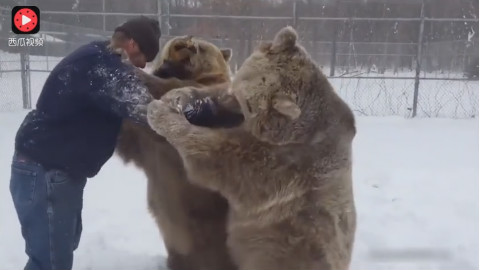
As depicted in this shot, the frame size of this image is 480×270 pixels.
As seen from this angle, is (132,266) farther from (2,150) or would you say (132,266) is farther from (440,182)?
(2,150)

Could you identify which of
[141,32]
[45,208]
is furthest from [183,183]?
[141,32]

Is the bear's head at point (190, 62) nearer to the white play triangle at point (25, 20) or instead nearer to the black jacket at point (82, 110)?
the black jacket at point (82, 110)

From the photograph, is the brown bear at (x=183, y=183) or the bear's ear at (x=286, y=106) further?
the brown bear at (x=183, y=183)

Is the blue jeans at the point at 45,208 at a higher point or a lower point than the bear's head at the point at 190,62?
lower

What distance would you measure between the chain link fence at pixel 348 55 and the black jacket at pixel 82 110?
622 centimetres

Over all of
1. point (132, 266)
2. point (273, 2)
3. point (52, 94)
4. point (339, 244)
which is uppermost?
point (273, 2)

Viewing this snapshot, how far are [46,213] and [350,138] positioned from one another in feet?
5.15

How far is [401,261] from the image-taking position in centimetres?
396

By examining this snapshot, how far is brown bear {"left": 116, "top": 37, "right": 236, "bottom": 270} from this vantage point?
283 centimetres

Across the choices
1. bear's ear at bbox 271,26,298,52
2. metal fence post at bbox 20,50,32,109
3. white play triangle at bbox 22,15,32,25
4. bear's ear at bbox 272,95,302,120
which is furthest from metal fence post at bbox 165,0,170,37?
bear's ear at bbox 272,95,302,120

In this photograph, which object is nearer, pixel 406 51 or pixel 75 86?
pixel 75 86

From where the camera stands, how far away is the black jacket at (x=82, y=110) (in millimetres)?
2566

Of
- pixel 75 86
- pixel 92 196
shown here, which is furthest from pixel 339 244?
pixel 92 196

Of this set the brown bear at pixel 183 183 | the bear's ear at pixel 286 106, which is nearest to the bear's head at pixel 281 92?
the bear's ear at pixel 286 106
